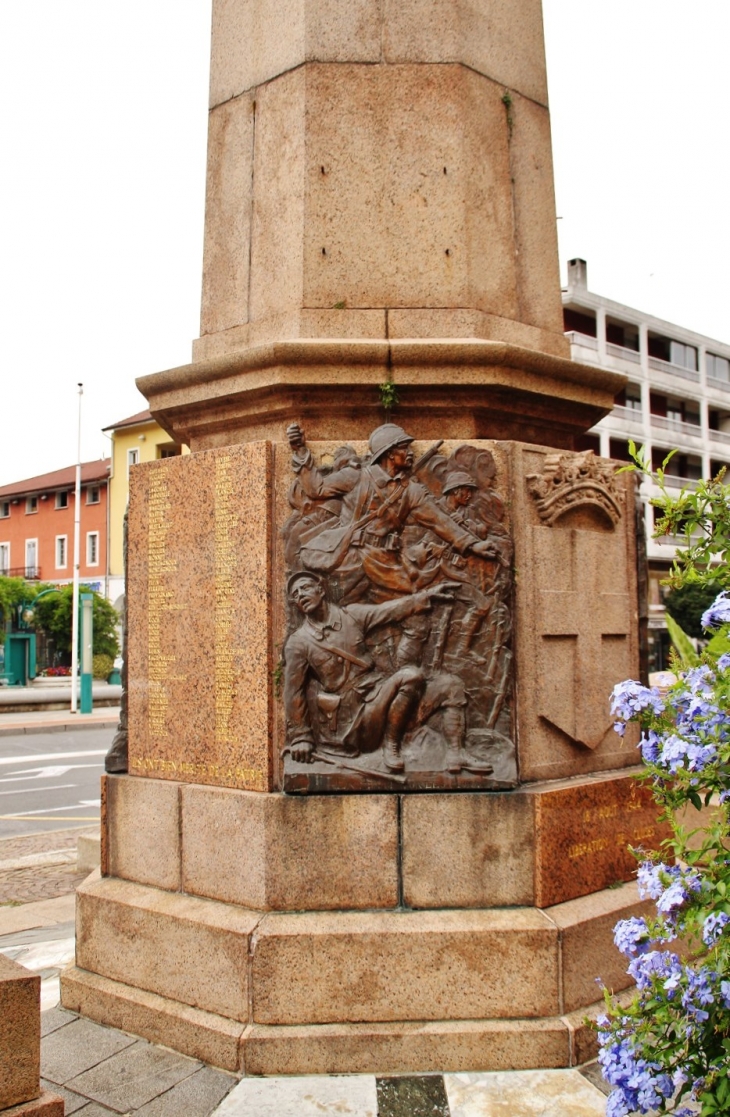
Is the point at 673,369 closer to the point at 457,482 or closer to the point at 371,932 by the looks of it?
the point at 457,482

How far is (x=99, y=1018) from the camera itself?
4352 millimetres

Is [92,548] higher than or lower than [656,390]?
lower

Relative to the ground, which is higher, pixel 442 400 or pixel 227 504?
pixel 442 400

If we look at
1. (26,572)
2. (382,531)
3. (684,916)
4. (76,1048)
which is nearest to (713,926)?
(684,916)

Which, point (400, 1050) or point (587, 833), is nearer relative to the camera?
point (400, 1050)

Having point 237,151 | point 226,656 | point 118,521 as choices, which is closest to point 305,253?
point 237,151

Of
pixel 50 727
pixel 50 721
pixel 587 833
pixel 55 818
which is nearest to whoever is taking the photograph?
pixel 587 833

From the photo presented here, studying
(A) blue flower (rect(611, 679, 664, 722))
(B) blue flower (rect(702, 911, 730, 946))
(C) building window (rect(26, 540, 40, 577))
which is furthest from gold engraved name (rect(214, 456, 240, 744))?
(C) building window (rect(26, 540, 40, 577))

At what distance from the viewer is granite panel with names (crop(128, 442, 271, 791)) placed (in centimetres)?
427

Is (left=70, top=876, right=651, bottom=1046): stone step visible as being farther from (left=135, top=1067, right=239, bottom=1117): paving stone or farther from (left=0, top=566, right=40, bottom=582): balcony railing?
(left=0, top=566, right=40, bottom=582): balcony railing

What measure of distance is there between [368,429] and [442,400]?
360 mm

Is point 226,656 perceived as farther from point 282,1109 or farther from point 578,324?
point 578,324

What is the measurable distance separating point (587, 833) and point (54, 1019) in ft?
8.44

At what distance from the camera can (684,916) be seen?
243cm
